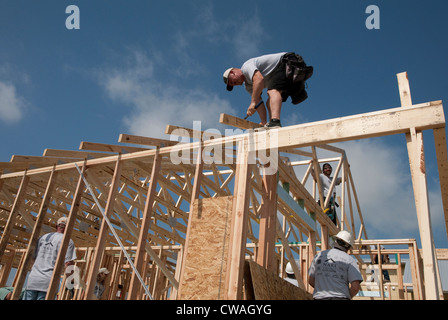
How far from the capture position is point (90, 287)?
5457 mm

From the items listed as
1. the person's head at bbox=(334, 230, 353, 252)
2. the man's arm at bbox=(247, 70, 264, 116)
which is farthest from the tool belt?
the person's head at bbox=(334, 230, 353, 252)

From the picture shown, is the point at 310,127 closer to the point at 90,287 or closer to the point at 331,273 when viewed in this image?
the point at 331,273

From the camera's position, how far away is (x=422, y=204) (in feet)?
13.5

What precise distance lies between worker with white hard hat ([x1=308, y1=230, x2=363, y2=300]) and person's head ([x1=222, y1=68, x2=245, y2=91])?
2957mm

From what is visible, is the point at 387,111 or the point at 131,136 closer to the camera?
the point at 387,111

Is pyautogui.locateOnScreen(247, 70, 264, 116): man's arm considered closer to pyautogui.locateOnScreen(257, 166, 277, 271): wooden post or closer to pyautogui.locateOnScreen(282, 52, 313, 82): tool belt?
pyautogui.locateOnScreen(282, 52, 313, 82): tool belt

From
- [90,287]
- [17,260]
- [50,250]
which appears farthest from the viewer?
[17,260]

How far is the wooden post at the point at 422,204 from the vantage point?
150 inches

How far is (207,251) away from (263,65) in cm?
294

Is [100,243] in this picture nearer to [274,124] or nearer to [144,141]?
[144,141]

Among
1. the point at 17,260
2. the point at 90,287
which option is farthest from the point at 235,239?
the point at 17,260

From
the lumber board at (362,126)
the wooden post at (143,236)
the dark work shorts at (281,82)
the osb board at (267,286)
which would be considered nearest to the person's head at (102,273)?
the wooden post at (143,236)

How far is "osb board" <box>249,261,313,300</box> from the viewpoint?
182 inches

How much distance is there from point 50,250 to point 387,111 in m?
5.43
